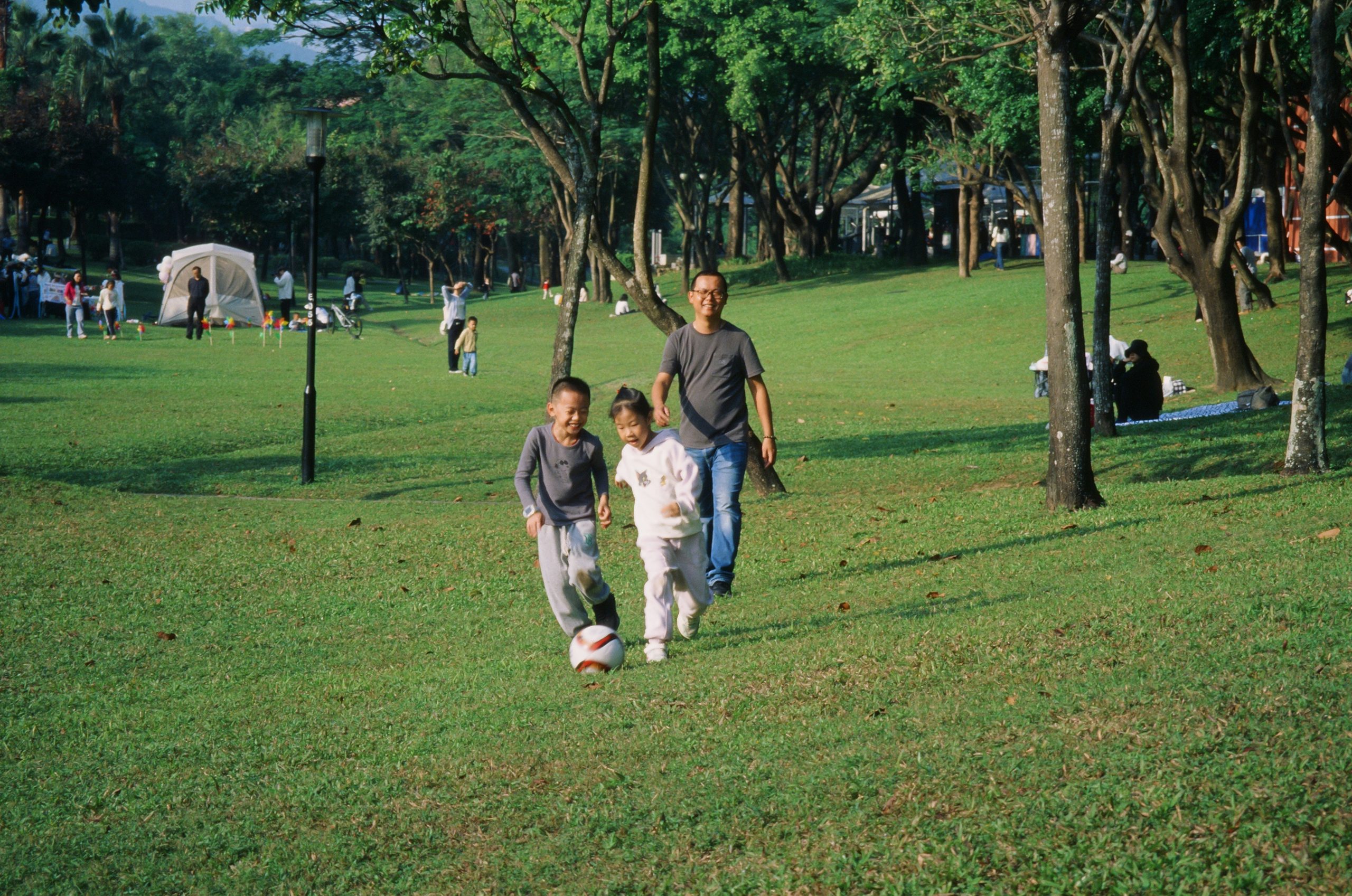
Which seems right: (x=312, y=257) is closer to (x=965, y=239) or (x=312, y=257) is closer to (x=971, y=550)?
(x=971, y=550)

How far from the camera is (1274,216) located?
30.0 m

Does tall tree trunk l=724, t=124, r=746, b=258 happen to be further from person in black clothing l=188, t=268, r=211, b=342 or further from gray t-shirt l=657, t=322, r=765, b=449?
gray t-shirt l=657, t=322, r=765, b=449

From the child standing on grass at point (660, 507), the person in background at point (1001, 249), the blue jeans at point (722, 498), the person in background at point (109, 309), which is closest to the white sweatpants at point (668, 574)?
the child standing on grass at point (660, 507)

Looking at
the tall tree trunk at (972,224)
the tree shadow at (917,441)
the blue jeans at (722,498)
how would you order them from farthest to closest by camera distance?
the tall tree trunk at (972,224) → the tree shadow at (917,441) → the blue jeans at (722,498)

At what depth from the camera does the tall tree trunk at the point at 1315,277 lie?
11.1 m

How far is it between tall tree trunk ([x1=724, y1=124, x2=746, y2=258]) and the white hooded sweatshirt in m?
42.2

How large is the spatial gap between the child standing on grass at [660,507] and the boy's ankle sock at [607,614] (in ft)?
1.31

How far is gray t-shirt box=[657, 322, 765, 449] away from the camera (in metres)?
7.88

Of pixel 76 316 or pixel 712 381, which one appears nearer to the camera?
pixel 712 381

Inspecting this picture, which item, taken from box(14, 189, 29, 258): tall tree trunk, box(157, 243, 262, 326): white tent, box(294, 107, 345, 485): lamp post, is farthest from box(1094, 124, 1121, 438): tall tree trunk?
box(14, 189, 29, 258): tall tree trunk

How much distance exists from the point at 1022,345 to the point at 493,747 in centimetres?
2745

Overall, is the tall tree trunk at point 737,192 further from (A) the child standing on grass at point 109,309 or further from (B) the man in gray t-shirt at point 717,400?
(B) the man in gray t-shirt at point 717,400

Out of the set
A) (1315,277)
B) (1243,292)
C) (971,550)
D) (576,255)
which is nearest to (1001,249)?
(1243,292)

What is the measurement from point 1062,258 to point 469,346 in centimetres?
1935
